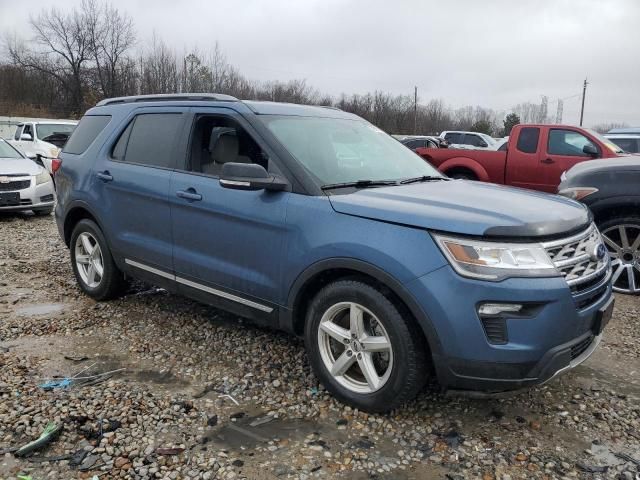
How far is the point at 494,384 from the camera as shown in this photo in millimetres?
2686

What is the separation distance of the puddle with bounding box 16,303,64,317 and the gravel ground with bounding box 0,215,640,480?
1.19ft

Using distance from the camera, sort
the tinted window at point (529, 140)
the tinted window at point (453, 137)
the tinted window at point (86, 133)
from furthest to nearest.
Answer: the tinted window at point (453, 137), the tinted window at point (529, 140), the tinted window at point (86, 133)

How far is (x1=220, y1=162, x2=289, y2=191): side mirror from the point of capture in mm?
3244

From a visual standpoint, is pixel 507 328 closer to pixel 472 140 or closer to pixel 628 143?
pixel 628 143

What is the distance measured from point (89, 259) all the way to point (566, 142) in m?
8.20

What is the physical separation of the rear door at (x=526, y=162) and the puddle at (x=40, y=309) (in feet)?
25.3

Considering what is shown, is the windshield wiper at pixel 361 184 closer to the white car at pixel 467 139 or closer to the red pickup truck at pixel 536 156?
the red pickup truck at pixel 536 156

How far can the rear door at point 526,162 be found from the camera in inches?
376

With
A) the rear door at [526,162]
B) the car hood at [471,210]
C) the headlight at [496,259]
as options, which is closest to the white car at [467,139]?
the rear door at [526,162]

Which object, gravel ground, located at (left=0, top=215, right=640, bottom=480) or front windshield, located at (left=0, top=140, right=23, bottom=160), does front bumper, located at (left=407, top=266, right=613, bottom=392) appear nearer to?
gravel ground, located at (left=0, top=215, right=640, bottom=480)

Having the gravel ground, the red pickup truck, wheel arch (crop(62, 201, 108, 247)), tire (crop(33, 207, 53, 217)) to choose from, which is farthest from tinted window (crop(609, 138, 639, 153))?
tire (crop(33, 207, 53, 217))

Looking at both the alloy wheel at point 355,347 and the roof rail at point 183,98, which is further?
the roof rail at point 183,98

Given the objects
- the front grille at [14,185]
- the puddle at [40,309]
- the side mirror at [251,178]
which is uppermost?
the side mirror at [251,178]

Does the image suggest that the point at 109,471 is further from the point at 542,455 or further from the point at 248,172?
the point at 542,455
